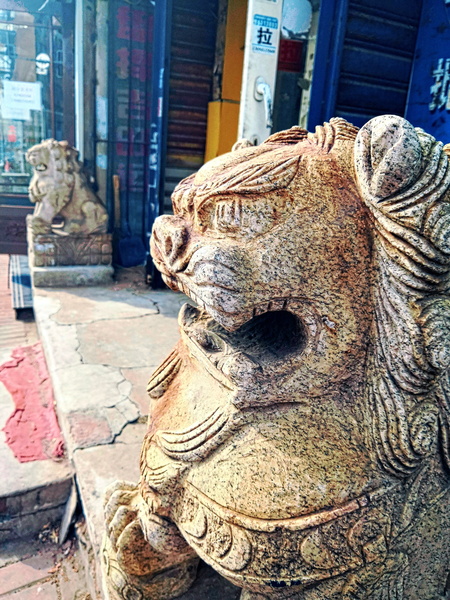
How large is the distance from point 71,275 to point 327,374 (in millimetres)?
4326

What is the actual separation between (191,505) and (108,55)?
18.4 feet

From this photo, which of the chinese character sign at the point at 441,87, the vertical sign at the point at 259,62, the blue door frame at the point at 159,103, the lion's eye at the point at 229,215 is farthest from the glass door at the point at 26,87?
the lion's eye at the point at 229,215

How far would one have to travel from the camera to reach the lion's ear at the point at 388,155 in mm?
945

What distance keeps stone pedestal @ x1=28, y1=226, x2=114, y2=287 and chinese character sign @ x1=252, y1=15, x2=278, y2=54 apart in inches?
101

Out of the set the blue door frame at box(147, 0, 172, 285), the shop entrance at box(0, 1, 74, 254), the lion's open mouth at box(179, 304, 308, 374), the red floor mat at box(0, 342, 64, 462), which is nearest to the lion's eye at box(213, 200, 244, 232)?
the lion's open mouth at box(179, 304, 308, 374)

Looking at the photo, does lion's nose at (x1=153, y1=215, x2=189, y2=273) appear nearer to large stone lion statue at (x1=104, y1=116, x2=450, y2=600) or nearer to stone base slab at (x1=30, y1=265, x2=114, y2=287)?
large stone lion statue at (x1=104, y1=116, x2=450, y2=600)

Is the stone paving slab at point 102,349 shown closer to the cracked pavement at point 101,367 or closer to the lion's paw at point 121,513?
the cracked pavement at point 101,367

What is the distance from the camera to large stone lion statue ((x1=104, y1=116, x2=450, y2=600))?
1011 millimetres

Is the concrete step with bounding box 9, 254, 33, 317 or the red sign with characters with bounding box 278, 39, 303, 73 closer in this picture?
the red sign with characters with bounding box 278, 39, 303, 73

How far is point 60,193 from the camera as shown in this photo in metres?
5.15

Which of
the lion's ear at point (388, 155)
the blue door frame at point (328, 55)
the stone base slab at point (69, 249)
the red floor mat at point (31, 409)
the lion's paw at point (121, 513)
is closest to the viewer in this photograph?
the lion's ear at point (388, 155)

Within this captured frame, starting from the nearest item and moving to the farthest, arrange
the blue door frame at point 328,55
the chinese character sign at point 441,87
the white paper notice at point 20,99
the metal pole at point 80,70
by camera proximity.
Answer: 1. the chinese character sign at point 441,87
2. the blue door frame at point 328,55
3. the metal pole at point 80,70
4. the white paper notice at point 20,99

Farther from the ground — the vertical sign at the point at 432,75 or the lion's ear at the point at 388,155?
the vertical sign at the point at 432,75

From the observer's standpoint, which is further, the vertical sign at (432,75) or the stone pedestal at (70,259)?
the stone pedestal at (70,259)
